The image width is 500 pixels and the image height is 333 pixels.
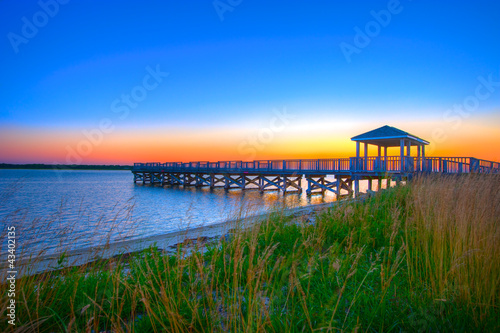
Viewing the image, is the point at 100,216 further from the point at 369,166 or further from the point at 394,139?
the point at 394,139

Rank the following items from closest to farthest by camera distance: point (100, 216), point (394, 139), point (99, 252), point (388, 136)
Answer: point (99, 252) → point (100, 216) → point (388, 136) → point (394, 139)

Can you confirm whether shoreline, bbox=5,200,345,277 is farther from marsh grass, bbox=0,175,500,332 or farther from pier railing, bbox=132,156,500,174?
pier railing, bbox=132,156,500,174

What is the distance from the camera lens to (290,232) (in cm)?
534

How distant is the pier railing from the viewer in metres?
16.3

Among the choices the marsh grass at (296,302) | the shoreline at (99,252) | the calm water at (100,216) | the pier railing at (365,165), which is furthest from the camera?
the pier railing at (365,165)

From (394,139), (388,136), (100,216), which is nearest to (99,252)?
(100,216)

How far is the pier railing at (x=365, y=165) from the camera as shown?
53.6 feet

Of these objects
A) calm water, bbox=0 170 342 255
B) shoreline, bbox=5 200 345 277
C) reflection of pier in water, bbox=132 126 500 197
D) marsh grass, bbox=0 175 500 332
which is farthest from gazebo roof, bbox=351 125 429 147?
marsh grass, bbox=0 175 500 332

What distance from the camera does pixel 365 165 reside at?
19766mm

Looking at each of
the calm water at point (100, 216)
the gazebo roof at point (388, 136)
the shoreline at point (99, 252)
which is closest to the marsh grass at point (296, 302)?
the shoreline at point (99, 252)

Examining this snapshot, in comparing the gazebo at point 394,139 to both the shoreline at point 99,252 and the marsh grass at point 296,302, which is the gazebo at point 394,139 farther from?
the marsh grass at point 296,302

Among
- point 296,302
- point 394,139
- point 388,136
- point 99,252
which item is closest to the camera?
point 296,302

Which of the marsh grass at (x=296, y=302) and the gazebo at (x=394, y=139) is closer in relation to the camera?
the marsh grass at (x=296, y=302)

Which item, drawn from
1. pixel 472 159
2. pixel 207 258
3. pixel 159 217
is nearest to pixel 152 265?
pixel 207 258
